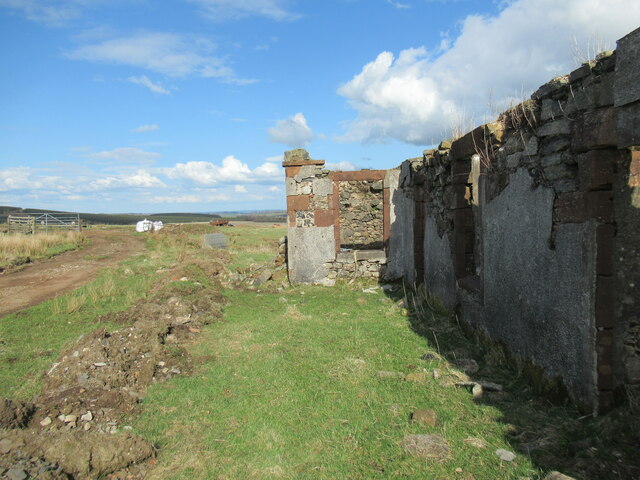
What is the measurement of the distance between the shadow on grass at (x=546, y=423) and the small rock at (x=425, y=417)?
0.59m

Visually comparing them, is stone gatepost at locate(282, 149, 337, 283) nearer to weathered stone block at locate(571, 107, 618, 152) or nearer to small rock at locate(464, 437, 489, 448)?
weathered stone block at locate(571, 107, 618, 152)

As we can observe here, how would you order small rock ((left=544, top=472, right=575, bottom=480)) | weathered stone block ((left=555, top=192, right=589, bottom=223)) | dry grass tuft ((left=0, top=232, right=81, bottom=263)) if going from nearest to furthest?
small rock ((left=544, top=472, right=575, bottom=480)) → weathered stone block ((left=555, top=192, right=589, bottom=223)) → dry grass tuft ((left=0, top=232, right=81, bottom=263))

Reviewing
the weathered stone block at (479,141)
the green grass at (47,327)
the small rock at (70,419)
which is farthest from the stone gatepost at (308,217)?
the small rock at (70,419)

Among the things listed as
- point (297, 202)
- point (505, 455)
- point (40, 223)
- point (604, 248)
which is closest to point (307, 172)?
point (297, 202)

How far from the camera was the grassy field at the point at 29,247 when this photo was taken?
49.1 ft

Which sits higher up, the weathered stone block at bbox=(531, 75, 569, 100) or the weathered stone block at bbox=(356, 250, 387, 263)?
the weathered stone block at bbox=(531, 75, 569, 100)

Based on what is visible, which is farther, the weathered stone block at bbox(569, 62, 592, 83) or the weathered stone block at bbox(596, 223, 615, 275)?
the weathered stone block at bbox(569, 62, 592, 83)

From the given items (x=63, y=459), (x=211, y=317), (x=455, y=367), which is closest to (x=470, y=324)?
(x=455, y=367)

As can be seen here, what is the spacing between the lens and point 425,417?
3.76 meters

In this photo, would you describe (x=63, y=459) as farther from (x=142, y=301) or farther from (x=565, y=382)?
(x=142, y=301)

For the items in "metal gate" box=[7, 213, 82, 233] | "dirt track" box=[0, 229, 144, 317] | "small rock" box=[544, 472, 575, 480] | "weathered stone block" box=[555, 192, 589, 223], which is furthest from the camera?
"metal gate" box=[7, 213, 82, 233]

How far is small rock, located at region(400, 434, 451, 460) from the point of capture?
3.24 meters

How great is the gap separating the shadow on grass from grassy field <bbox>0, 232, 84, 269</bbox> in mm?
15258

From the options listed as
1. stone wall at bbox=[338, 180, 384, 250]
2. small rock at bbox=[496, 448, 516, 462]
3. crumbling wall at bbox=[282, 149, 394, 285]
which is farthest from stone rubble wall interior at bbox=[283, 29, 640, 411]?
stone wall at bbox=[338, 180, 384, 250]
